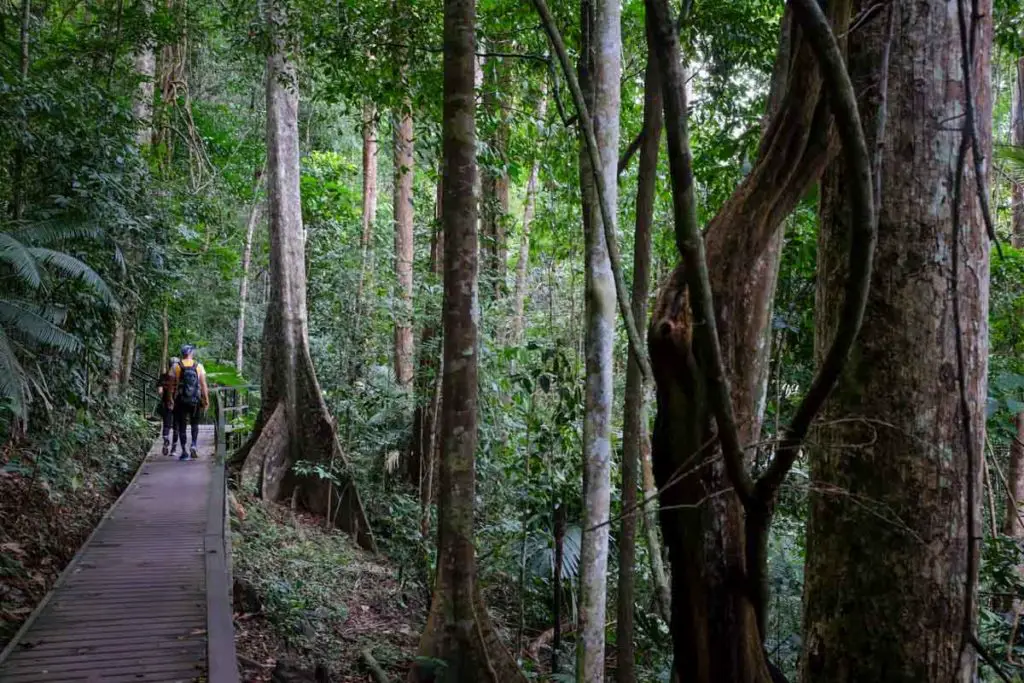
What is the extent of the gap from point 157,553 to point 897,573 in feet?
23.4

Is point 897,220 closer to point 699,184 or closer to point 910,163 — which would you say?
point 910,163

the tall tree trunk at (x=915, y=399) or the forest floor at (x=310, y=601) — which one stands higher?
the tall tree trunk at (x=915, y=399)

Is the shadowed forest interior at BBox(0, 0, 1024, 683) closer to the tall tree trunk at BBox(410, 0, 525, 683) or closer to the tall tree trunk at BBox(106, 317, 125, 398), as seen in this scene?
the tall tree trunk at BBox(410, 0, 525, 683)

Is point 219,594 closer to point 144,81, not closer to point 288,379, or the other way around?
point 288,379

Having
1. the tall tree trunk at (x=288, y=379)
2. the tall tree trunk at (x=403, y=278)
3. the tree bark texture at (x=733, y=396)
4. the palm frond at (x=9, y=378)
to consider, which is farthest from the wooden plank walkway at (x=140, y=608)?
the tall tree trunk at (x=403, y=278)

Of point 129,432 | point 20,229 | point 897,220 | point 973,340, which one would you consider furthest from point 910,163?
point 129,432

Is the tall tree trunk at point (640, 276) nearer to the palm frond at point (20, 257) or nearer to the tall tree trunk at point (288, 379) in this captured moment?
the palm frond at point (20, 257)

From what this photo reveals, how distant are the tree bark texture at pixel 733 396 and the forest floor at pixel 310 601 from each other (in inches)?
182

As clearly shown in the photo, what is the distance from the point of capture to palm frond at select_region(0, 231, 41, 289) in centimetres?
678

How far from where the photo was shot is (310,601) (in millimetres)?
8328

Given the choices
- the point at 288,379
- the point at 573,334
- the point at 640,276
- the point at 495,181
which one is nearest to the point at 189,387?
the point at 288,379

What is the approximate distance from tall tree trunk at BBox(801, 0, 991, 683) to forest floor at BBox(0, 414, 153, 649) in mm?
5851

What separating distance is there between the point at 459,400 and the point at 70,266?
14.7 ft

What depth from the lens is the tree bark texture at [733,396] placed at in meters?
1.82
